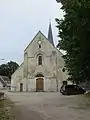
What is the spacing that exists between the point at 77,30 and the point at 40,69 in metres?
47.4

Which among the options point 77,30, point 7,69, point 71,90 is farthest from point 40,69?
point 7,69

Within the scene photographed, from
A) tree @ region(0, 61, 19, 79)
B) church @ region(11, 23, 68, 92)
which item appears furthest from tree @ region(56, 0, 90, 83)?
tree @ region(0, 61, 19, 79)

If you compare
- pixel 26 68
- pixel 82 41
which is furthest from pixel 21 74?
pixel 82 41

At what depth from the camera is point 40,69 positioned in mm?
68625

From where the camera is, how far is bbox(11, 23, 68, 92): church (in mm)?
67062

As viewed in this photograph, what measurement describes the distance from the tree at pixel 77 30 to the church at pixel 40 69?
1426 inches

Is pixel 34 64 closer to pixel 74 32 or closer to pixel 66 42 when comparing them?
pixel 66 42

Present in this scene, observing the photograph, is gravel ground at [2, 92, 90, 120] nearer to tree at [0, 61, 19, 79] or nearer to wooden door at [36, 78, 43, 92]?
wooden door at [36, 78, 43, 92]

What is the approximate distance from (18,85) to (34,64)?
619cm

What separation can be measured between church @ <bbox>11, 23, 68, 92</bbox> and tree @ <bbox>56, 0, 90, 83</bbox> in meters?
36.2

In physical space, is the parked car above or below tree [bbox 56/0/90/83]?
below

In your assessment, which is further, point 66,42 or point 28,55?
point 28,55

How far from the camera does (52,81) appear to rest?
6700 centimetres

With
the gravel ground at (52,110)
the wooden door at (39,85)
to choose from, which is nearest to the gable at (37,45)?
the wooden door at (39,85)
